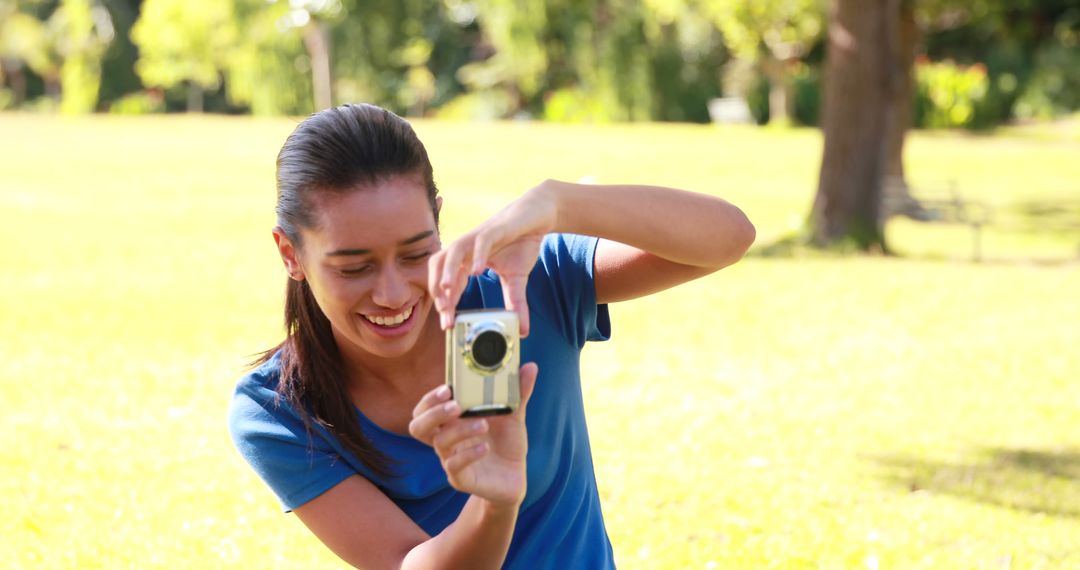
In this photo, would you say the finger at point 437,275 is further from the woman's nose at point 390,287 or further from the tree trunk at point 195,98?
the tree trunk at point 195,98

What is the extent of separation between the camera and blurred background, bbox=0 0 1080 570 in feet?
18.3

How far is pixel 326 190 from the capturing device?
101 inches

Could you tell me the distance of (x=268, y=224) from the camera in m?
19.1

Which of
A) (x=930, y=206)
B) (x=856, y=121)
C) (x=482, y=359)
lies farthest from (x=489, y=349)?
(x=930, y=206)

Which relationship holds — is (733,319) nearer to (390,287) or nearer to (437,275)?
(390,287)

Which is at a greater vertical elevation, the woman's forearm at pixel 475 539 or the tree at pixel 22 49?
the woman's forearm at pixel 475 539

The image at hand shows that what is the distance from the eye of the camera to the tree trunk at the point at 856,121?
44.7ft

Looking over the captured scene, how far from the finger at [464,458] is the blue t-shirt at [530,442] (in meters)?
0.61

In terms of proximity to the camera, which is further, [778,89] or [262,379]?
[778,89]

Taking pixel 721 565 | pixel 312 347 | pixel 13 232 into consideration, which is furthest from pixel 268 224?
pixel 312 347

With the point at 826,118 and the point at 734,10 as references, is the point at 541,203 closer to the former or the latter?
the point at 826,118

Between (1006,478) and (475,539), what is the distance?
14.9 ft

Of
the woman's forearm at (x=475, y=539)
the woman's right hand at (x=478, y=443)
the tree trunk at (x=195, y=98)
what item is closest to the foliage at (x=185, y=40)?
the tree trunk at (x=195, y=98)

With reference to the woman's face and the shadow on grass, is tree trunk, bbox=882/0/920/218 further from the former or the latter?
the woman's face
